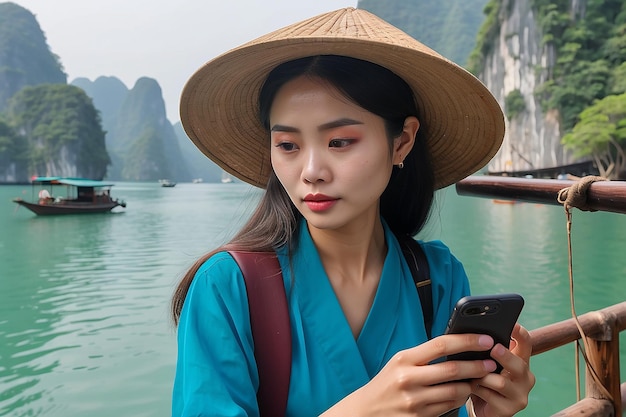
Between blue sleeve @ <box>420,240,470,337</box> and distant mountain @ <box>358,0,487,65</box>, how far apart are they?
77.0 m

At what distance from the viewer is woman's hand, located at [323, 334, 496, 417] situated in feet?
1.95

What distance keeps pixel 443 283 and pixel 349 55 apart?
426mm

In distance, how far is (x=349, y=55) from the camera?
0.83 metres

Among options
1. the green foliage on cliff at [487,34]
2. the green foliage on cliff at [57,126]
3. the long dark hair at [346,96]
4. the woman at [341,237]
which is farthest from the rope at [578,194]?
the green foliage on cliff at [57,126]

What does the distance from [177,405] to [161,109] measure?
96.8 metres

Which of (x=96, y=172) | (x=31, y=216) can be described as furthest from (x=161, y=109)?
(x=31, y=216)

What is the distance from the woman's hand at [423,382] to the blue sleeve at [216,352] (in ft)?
0.51

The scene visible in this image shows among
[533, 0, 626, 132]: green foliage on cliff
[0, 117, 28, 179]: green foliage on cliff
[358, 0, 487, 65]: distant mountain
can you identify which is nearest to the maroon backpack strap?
[533, 0, 626, 132]: green foliage on cliff

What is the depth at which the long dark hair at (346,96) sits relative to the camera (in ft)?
2.69

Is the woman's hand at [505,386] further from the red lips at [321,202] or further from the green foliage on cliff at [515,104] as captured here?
the green foliage on cliff at [515,104]

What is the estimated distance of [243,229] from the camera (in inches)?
36.2

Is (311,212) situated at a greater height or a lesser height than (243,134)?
lesser

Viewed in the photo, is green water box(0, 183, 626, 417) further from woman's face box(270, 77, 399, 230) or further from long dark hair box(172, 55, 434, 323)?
woman's face box(270, 77, 399, 230)

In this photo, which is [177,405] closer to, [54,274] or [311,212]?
[311,212]
